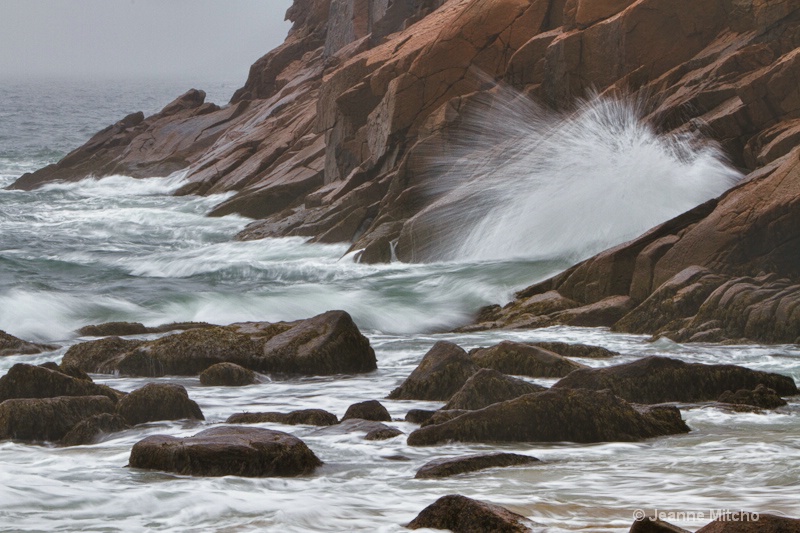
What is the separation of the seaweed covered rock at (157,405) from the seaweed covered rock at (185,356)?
2543 millimetres

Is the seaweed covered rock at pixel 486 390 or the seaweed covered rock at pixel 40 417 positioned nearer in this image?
the seaweed covered rock at pixel 40 417

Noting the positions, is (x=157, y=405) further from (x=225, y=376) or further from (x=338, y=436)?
(x=225, y=376)

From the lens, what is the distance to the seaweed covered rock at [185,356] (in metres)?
11.5

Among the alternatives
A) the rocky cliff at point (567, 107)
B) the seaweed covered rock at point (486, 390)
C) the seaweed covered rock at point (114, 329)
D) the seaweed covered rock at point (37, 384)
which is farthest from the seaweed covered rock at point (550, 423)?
the seaweed covered rock at point (114, 329)

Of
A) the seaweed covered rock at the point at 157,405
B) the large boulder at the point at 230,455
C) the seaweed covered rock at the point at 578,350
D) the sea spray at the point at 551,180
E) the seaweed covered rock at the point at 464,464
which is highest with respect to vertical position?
the sea spray at the point at 551,180

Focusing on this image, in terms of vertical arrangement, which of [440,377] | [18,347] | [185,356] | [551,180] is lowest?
[440,377]

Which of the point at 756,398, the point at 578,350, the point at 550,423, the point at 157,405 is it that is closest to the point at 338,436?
the point at 550,423

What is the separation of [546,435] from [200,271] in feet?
47.8

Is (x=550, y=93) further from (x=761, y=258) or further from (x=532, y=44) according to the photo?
(x=761, y=258)

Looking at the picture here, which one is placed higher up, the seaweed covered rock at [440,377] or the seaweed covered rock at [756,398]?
the seaweed covered rock at [440,377]

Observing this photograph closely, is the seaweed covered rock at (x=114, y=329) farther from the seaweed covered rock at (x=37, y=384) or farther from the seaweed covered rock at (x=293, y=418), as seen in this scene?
the seaweed covered rock at (x=293, y=418)

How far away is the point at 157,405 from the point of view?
875 centimetres

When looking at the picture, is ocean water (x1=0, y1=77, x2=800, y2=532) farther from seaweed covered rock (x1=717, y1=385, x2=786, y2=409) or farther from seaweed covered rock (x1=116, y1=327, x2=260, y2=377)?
seaweed covered rock (x1=116, y1=327, x2=260, y2=377)

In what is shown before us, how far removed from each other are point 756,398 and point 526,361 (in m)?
2.14
